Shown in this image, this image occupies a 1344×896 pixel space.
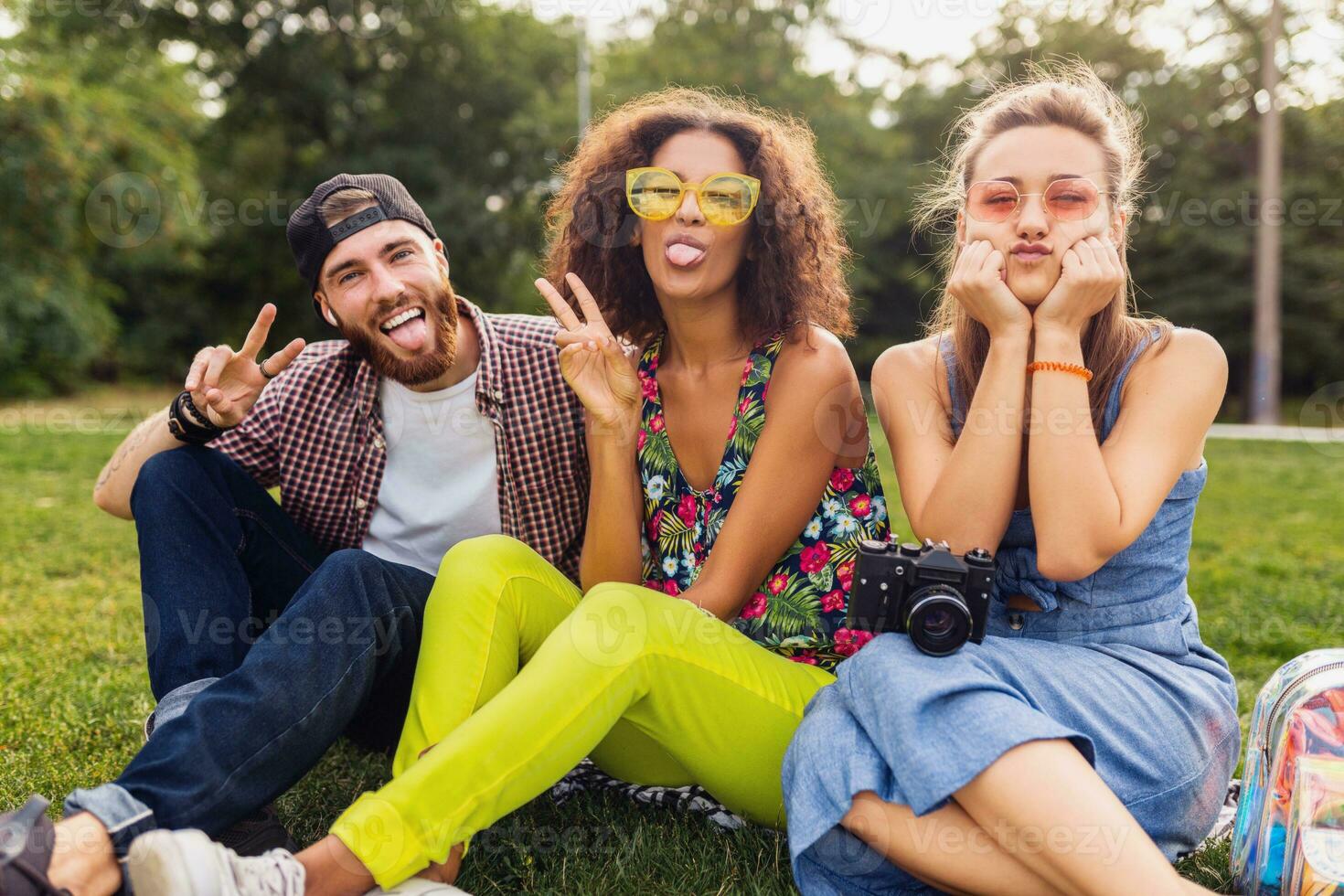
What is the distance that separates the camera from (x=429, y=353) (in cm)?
302

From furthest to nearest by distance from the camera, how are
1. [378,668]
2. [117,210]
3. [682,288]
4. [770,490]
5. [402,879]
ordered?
1. [117,210]
2. [682,288]
3. [770,490]
4. [378,668]
5. [402,879]

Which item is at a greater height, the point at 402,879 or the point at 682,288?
the point at 682,288

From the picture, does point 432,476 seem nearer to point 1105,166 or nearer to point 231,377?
point 231,377

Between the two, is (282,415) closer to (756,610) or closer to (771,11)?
(756,610)

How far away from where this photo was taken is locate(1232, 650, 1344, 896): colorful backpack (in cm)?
192

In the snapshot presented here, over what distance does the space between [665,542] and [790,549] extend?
0.32 m

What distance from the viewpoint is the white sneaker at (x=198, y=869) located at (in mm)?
1762

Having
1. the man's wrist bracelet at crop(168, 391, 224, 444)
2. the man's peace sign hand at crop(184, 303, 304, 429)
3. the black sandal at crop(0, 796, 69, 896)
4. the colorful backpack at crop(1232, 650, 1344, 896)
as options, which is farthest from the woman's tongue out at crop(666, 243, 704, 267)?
the black sandal at crop(0, 796, 69, 896)

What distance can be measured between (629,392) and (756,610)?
2.09 ft

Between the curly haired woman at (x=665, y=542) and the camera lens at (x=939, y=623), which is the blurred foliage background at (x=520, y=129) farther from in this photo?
the camera lens at (x=939, y=623)

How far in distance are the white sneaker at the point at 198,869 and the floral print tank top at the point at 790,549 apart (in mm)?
1189

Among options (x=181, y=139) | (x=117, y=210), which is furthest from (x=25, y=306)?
(x=181, y=139)

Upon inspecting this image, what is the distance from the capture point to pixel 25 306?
16062 mm

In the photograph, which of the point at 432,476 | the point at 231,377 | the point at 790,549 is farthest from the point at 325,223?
the point at 790,549
